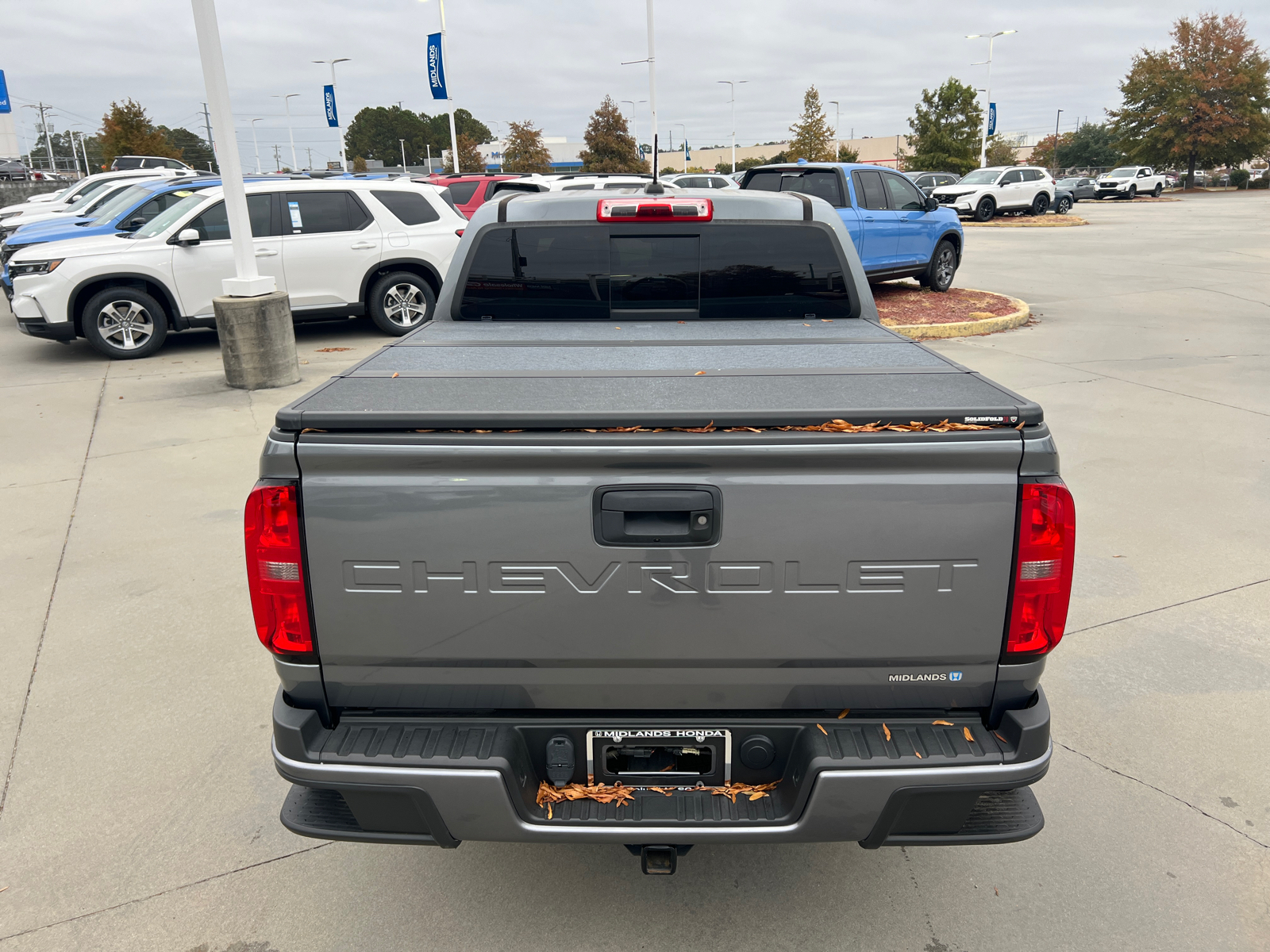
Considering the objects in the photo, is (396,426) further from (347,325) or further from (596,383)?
(347,325)

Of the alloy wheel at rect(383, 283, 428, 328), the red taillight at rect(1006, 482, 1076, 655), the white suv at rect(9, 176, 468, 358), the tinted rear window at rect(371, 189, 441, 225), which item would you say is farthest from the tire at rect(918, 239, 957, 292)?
the red taillight at rect(1006, 482, 1076, 655)

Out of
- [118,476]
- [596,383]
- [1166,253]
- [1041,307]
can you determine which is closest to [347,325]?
[118,476]

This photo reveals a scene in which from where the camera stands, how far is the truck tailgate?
6.48 ft

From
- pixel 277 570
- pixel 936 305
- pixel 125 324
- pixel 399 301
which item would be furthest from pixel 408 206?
pixel 277 570

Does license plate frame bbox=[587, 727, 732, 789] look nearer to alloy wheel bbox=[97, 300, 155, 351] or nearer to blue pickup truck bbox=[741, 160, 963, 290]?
alloy wheel bbox=[97, 300, 155, 351]

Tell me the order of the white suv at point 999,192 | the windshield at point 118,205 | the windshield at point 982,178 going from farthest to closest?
the windshield at point 982,178, the white suv at point 999,192, the windshield at point 118,205

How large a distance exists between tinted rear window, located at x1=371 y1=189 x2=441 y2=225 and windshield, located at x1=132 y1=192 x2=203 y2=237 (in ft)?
6.87

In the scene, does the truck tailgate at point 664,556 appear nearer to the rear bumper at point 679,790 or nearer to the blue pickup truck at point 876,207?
the rear bumper at point 679,790

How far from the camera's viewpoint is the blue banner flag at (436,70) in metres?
33.5

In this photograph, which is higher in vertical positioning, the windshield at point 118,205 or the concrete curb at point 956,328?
the windshield at point 118,205

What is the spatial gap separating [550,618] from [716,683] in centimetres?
43

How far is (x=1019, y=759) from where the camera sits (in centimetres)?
211

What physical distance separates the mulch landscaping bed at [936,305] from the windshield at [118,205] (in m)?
11.0

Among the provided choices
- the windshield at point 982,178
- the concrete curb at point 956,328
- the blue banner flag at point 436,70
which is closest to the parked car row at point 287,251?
the concrete curb at point 956,328
